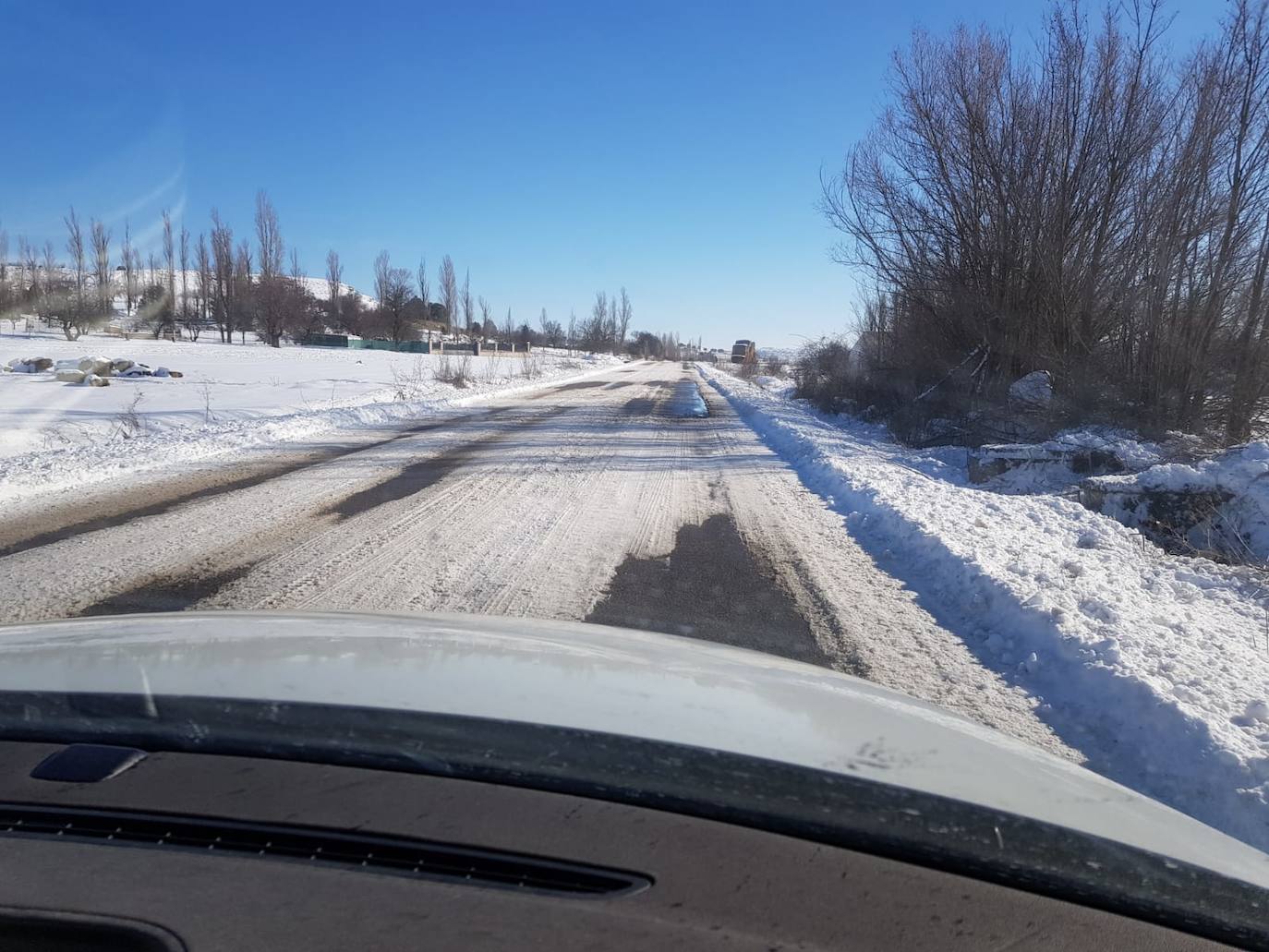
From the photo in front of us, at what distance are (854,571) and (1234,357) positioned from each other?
11166 millimetres

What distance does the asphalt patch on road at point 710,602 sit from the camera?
5.35 metres

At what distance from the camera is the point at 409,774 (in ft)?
6.03

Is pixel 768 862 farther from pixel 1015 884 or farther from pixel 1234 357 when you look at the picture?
pixel 1234 357

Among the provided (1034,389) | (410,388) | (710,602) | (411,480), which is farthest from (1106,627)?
(410,388)

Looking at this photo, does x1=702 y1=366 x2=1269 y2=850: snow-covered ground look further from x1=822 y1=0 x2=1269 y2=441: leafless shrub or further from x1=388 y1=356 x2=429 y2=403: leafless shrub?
x1=388 y1=356 x2=429 y2=403: leafless shrub

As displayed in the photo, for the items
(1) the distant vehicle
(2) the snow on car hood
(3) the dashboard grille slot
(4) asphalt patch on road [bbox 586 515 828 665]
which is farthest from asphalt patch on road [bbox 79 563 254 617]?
(3) the dashboard grille slot

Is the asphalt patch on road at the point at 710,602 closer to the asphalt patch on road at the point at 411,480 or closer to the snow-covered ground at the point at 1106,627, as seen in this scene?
the snow-covered ground at the point at 1106,627

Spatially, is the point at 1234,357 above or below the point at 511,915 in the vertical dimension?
above

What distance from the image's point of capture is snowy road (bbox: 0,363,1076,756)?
5.45 metres

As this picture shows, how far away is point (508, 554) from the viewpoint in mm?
7109

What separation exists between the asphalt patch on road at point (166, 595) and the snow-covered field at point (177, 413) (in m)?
4.52

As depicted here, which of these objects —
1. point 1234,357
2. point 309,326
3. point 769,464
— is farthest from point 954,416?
point 309,326

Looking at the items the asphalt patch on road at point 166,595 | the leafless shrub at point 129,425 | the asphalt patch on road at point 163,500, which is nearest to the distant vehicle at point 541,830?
the asphalt patch on road at point 166,595

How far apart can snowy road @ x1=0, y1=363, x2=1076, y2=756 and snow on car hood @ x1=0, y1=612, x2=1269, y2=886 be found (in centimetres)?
183
